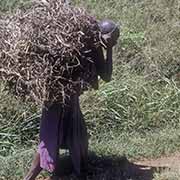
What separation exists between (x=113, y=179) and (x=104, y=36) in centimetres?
130

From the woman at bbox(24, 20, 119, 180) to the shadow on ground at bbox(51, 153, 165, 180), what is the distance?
0.21 metres

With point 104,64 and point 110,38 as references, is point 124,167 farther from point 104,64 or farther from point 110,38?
point 110,38

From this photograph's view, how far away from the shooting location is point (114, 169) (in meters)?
5.62

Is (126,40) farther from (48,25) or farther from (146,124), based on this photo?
(48,25)

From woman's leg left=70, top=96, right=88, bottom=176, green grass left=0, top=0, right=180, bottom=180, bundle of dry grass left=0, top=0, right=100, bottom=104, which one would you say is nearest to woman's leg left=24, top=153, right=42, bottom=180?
woman's leg left=70, top=96, right=88, bottom=176

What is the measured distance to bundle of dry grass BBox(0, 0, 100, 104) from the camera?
182 inches

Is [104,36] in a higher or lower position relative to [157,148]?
higher

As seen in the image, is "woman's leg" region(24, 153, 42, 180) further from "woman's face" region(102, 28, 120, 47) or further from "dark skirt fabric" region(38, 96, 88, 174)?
"woman's face" region(102, 28, 120, 47)

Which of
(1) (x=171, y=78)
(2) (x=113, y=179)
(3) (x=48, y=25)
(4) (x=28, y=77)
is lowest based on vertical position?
(2) (x=113, y=179)

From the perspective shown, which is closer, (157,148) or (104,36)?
(104,36)

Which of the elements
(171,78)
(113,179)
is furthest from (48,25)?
(171,78)

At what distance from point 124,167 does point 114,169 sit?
121 mm

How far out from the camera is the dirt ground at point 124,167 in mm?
5492

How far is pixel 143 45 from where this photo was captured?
7965mm
